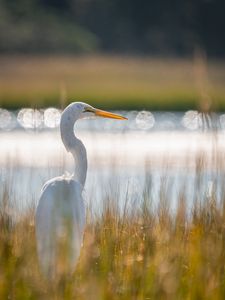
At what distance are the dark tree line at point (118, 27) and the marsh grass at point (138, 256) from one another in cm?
2855

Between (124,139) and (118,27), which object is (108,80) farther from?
(124,139)

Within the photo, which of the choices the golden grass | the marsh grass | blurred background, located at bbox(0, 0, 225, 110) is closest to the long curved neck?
the marsh grass

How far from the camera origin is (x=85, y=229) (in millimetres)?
6113

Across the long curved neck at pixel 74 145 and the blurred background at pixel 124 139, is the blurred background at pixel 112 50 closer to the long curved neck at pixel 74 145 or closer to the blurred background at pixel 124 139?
the blurred background at pixel 124 139

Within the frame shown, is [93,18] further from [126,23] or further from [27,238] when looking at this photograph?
[27,238]

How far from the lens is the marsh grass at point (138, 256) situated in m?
4.44

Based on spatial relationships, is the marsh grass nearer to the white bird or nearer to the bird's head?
the white bird

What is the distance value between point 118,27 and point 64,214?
32.5 m

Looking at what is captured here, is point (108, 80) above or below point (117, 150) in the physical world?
above

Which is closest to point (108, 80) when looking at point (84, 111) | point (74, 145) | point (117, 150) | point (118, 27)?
point (118, 27)

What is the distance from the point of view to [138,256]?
494cm

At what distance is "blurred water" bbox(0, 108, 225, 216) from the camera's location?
20.3ft

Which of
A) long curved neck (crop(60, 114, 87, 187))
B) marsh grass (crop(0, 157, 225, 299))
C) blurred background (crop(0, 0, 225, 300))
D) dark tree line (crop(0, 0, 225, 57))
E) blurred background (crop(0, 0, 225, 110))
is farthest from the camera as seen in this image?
dark tree line (crop(0, 0, 225, 57))

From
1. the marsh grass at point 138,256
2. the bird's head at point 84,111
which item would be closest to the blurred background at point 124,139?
the marsh grass at point 138,256
